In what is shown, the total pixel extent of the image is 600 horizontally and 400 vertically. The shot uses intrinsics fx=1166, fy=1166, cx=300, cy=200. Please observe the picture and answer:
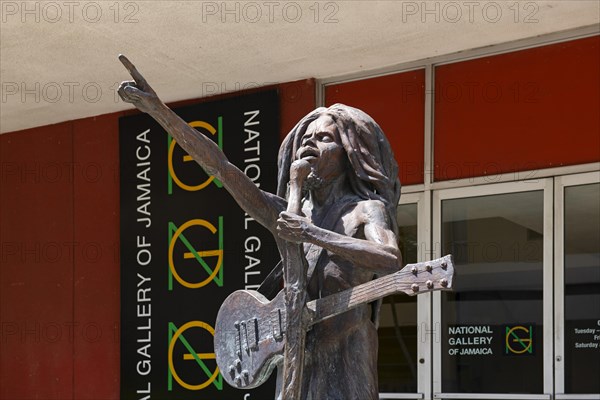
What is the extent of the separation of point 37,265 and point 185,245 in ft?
6.19

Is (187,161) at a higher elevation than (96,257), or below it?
higher

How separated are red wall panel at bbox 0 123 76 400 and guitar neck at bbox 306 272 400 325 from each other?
7.31 m

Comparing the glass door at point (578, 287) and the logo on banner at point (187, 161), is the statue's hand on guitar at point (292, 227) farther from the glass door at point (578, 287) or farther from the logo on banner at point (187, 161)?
the logo on banner at point (187, 161)

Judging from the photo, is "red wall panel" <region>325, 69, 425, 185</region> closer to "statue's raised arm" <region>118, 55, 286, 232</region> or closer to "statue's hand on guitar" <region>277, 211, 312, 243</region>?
"statue's raised arm" <region>118, 55, 286, 232</region>

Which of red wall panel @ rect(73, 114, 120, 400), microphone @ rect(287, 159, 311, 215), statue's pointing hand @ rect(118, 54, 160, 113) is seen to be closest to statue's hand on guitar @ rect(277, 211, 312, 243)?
microphone @ rect(287, 159, 311, 215)

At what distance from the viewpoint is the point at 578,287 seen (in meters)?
7.65

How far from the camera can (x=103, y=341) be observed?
10.1 meters

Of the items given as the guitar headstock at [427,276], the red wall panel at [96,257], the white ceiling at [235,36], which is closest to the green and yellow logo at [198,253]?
the red wall panel at [96,257]

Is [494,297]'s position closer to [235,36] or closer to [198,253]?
[235,36]

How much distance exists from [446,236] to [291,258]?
502 cm

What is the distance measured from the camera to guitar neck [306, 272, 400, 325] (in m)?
3.15

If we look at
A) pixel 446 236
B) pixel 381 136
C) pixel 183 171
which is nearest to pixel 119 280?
pixel 183 171

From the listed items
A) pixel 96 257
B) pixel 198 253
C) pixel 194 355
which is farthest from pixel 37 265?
pixel 194 355

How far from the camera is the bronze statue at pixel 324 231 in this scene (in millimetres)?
3317
